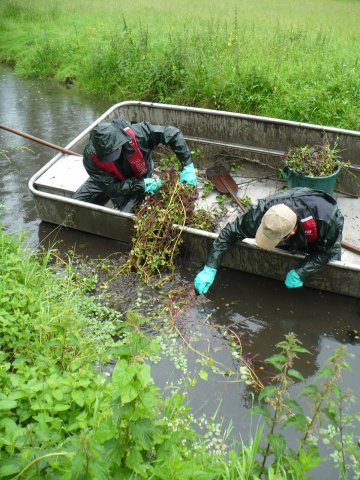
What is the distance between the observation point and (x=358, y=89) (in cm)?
702

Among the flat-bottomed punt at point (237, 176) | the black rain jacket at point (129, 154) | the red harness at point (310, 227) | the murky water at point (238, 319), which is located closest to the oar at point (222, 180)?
the flat-bottomed punt at point (237, 176)

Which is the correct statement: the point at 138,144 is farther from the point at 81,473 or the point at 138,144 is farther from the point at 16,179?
the point at 81,473

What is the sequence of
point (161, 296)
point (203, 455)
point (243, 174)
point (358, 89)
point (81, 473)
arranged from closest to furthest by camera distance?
1. point (81, 473)
2. point (203, 455)
3. point (161, 296)
4. point (243, 174)
5. point (358, 89)

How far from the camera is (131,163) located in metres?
5.21

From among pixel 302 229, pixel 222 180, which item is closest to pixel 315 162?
pixel 222 180

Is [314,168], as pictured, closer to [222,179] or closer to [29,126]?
[222,179]

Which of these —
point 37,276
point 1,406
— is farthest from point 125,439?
point 37,276

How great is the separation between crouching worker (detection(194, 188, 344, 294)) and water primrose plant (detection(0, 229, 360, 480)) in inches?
40.8

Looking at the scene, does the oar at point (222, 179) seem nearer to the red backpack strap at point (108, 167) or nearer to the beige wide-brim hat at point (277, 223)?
the red backpack strap at point (108, 167)

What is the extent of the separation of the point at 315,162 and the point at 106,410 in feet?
12.3

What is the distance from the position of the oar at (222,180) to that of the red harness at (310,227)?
2.02 metres

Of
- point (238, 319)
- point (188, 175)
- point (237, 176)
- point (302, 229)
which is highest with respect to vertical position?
point (302, 229)

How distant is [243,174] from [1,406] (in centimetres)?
462

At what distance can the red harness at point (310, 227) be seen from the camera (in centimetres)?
405
